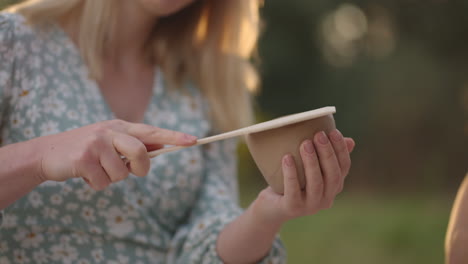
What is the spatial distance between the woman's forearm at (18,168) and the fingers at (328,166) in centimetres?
47

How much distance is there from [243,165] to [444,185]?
3.02m

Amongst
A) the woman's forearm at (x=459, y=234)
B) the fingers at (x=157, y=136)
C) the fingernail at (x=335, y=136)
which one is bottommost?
the woman's forearm at (x=459, y=234)

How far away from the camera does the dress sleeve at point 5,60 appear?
1.10 m

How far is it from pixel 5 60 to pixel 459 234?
94cm

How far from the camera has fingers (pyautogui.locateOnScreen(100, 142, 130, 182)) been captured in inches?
32.9

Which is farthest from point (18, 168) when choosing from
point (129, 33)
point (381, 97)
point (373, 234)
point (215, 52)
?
point (381, 97)

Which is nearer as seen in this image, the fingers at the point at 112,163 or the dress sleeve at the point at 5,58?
the fingers at the point at 112,163

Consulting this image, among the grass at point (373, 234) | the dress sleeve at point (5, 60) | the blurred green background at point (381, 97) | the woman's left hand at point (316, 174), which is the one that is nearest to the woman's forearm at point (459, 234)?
the woman's left hand at point (316, 174)

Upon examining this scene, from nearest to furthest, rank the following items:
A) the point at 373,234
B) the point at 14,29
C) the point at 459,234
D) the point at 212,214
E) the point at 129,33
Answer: the point at 459,234, the point at 14,29, the point at 212,214, the point at 129,33, the point at 373,234

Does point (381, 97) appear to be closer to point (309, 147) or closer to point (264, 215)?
point (264, 215)

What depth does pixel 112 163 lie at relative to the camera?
838 mm

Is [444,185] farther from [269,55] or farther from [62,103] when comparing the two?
[62,103]

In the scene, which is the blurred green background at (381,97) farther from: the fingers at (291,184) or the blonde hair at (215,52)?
the fingers at (291,184)

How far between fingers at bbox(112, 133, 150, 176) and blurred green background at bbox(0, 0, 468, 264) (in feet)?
9.76
